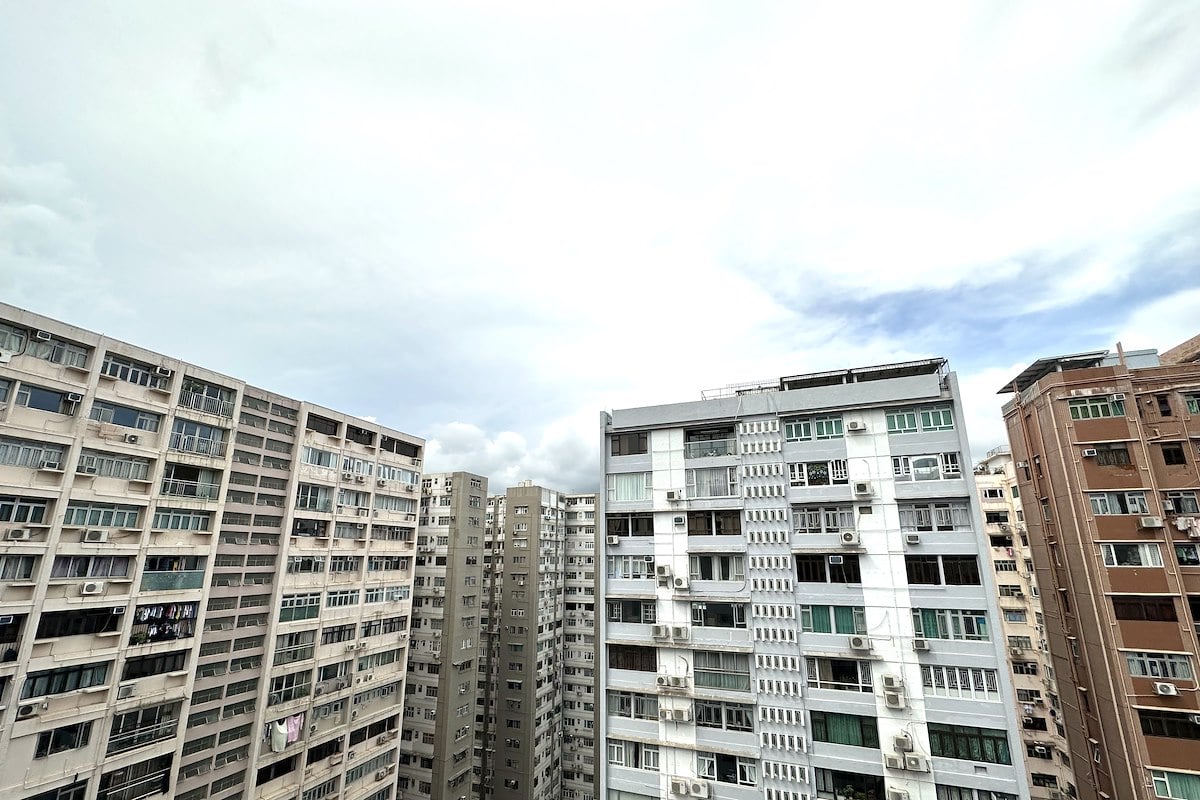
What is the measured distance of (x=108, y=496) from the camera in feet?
61.9

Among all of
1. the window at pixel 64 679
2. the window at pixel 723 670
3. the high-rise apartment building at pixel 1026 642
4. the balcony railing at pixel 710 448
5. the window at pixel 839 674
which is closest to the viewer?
the window at pixel 64 679

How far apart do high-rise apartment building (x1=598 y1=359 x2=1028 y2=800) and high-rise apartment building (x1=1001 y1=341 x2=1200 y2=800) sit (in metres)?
6.89

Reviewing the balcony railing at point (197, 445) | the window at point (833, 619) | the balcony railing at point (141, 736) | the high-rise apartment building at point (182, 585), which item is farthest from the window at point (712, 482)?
the balcony railing at point (141, 736)

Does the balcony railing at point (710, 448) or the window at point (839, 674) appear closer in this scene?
the window at point (839, 674)

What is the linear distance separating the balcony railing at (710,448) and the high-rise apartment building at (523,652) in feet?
106

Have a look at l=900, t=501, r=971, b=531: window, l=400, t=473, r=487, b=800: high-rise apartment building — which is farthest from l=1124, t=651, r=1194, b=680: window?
l=400, t=473, r=487, b=800: high-rise apartment building

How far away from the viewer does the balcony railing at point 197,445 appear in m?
21.4

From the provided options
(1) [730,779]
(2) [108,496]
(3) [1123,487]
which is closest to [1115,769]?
(3) [1123,487]

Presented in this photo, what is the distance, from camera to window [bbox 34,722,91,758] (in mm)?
16688

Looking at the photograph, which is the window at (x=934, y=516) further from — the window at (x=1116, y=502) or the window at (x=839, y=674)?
the window at (x=1116, y=502)

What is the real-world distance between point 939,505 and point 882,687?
6.75 m

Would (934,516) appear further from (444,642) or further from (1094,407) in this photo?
(444,642)

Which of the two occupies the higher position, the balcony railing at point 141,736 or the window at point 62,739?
the window at point 62,739

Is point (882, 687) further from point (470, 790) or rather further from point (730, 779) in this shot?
point (470, 790)
